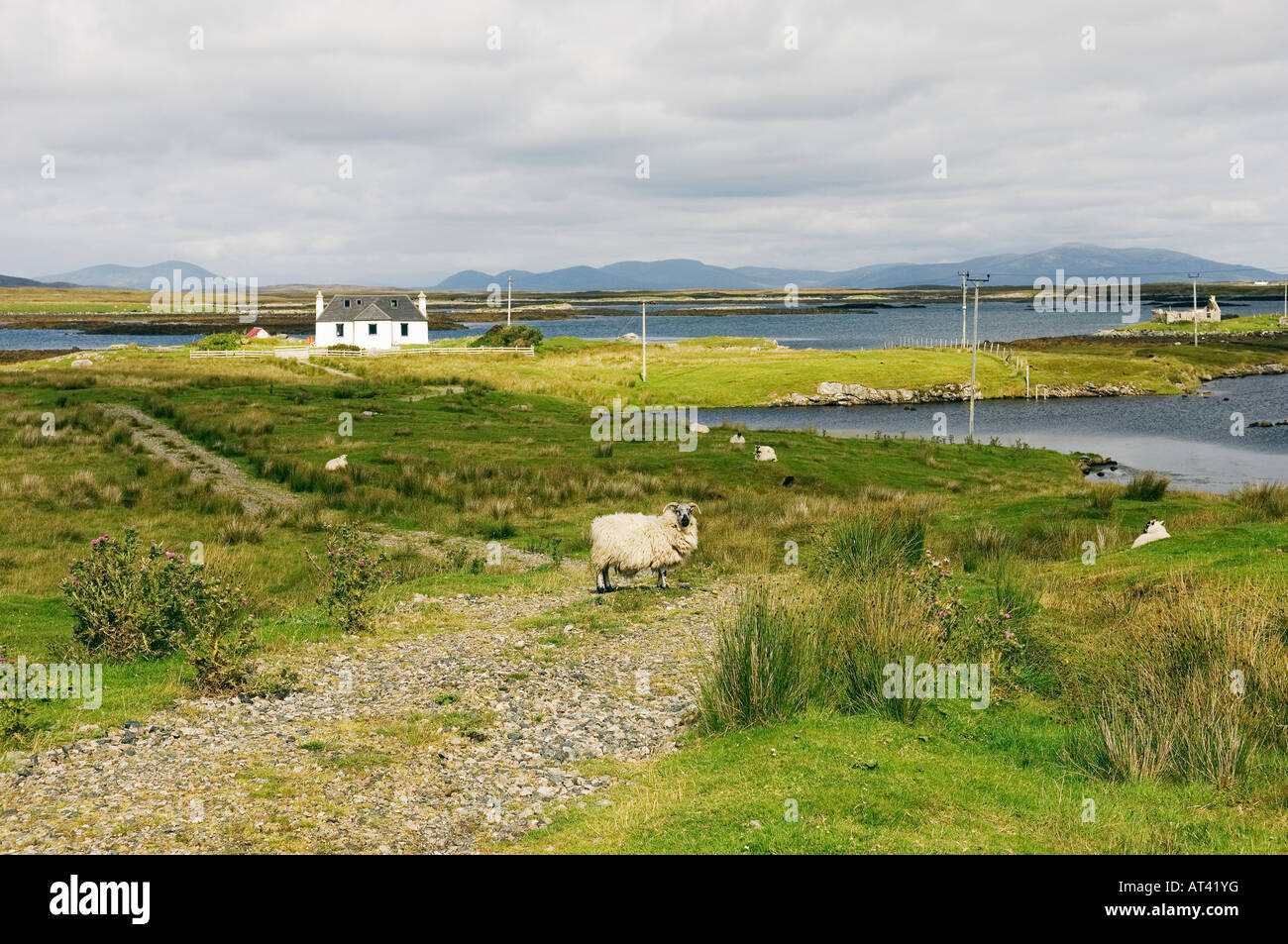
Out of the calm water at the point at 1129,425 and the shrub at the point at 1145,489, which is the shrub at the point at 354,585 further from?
the calm water at the point at 1129,425

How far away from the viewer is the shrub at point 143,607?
49.2 feet

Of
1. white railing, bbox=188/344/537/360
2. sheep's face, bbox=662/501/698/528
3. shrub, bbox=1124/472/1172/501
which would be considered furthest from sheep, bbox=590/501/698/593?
white railing, bbox=188/344/537/360

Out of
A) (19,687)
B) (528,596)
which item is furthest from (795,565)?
(19,687)

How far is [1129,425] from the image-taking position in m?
76.4

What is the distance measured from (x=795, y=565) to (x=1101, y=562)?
254 inches

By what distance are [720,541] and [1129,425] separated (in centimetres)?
6241

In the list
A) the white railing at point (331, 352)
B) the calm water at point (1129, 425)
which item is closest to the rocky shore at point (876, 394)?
the calm water at point (1129, 425)

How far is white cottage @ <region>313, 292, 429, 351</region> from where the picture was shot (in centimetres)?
10994

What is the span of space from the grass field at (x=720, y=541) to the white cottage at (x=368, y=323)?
3572cm

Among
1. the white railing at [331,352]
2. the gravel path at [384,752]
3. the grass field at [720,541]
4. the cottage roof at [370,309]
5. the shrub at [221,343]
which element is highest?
the cottage roof at [370,309]

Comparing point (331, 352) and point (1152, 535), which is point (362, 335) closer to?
point (331, 352)
